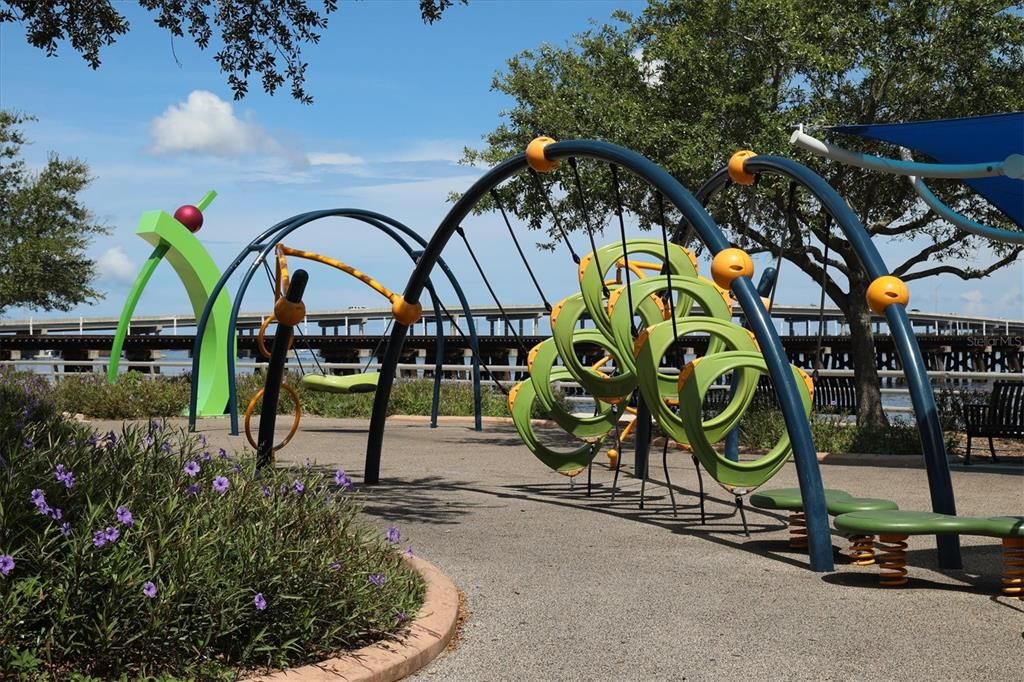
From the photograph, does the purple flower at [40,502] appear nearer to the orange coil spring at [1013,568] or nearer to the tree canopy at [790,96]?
the orange coil spring at [1013,568]

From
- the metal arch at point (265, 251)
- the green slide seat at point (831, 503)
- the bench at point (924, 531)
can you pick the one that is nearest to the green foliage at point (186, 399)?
the metal arch at point (265, 251)

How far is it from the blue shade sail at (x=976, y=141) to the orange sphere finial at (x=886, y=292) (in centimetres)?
89

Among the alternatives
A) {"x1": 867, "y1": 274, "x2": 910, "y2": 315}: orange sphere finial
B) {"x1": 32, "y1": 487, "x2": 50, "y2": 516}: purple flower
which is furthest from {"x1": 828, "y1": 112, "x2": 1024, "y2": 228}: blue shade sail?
{"x1": 32, "y1": 487, "x2": 50, "y2": 516}: purple flower

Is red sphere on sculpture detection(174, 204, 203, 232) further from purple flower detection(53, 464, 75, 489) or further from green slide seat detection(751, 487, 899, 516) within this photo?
purple flower detection(53, 464, 75, 489)

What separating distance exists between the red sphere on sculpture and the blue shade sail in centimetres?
1674

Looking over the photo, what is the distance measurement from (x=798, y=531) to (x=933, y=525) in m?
1.76

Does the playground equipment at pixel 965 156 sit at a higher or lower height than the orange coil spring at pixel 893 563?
higher

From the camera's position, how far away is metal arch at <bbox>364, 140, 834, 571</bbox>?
7629 millimetres

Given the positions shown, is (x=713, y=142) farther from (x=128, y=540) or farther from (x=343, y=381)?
(x=128, y=540)

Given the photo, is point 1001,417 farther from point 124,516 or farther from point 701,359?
point 124,516

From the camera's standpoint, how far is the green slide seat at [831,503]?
7.95 metres

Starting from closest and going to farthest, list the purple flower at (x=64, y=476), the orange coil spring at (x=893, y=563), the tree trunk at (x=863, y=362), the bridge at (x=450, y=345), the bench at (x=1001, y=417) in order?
1. the purple flower at (x=64, y=476)
2. the orange coil spring at (x=893, y=563)
3. the bench at (x=1001, y=417)
4. the tree trunk at (x=863, y=362)
5. the bridge at (x=450, y=345)

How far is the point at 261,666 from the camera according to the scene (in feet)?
16.2

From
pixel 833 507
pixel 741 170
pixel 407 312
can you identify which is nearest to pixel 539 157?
pixel 741 170
